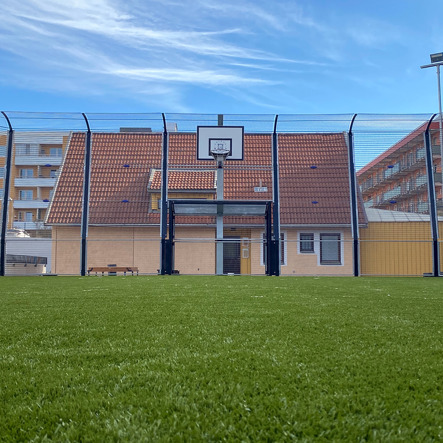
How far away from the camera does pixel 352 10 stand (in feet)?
34.4

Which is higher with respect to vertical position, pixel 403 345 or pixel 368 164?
pixel 368 164

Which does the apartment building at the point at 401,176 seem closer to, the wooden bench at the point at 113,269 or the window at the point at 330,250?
the window at the point at 330,250

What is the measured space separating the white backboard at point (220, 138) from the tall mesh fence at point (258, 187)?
169 millimetres

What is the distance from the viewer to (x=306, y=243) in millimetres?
14289

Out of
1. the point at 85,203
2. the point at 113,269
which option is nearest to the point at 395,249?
the point at 113,269

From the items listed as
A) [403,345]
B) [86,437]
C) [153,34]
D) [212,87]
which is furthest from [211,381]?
[153,34]

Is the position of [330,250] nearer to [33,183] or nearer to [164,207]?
[164,207]

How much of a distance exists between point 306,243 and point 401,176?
10.9ft

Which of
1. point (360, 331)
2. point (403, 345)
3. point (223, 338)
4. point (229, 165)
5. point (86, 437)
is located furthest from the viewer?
point (229, 165)

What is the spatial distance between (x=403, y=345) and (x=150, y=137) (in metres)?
11.9

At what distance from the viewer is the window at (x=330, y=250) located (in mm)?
13594

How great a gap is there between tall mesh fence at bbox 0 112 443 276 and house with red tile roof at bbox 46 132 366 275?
1.3 inches

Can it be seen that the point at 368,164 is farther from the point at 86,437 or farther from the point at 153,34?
the point at 86,437

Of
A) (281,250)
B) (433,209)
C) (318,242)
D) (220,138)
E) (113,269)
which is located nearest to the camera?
(433,209)
